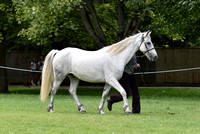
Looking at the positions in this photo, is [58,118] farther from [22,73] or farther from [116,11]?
[22,73]

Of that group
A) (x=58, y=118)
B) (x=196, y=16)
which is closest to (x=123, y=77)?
(x=58, y=118)

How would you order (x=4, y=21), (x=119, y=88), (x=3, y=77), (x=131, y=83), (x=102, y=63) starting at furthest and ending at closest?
(x=3, y=77) → (x=4, y=21) → (x=131, y=83) → (x=102, y=63) → (x=119, y=88)

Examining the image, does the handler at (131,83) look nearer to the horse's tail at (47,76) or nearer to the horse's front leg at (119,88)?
the horse's front leg at (119,88)

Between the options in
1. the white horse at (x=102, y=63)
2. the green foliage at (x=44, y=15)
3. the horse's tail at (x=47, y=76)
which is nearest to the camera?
the white horse at (x=102, y=63)

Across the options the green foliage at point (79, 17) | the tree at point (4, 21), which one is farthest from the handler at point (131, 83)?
the tree at point (4, 21)

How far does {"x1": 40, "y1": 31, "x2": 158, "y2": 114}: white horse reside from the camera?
12047 millimetres

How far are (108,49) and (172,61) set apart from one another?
17.7 m

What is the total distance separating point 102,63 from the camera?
1223 centimetres

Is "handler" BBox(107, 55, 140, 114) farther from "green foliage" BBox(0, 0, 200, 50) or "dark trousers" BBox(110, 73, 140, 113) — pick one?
"green foliage" BBox(0, 0, 200, 50)

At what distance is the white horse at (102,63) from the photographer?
1205 centimetres

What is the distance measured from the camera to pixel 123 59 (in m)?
12.1

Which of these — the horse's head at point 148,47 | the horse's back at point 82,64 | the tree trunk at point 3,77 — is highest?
the horse's head at point 148,47

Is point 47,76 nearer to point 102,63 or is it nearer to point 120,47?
point 102,63

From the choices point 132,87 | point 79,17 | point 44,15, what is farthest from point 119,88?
point 79,17
